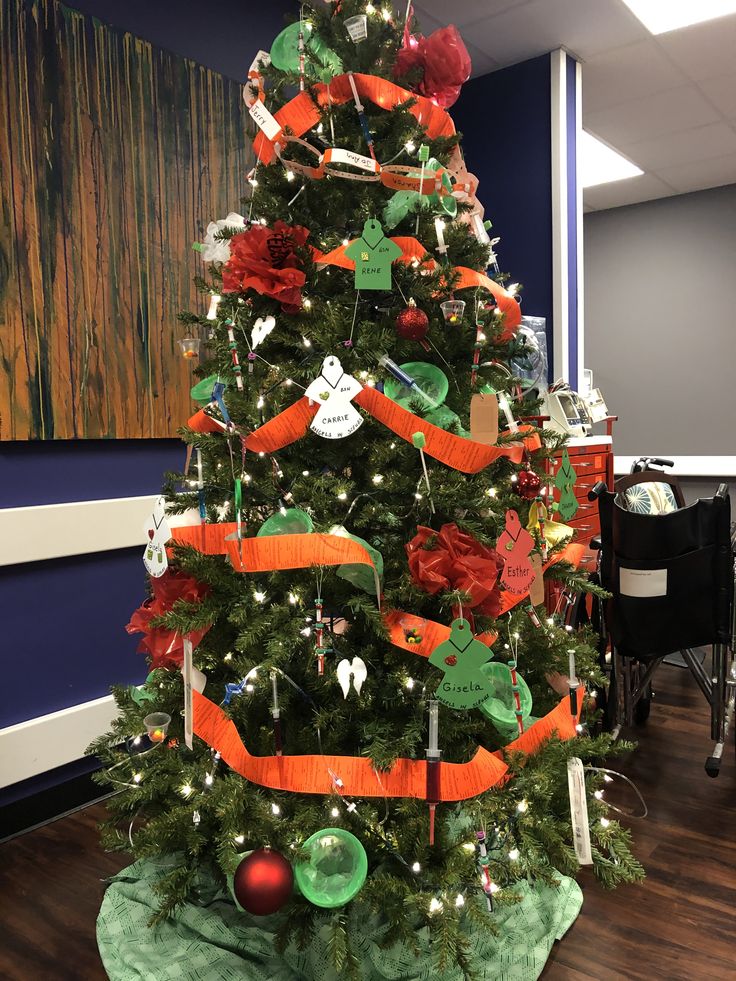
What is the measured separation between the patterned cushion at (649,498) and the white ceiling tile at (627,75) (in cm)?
227

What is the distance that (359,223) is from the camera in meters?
1.48

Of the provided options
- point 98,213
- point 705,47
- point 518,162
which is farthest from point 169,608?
point 705,47

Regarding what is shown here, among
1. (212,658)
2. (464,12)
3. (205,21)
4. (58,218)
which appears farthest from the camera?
(464,12)

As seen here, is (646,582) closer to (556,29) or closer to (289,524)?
(289,524)

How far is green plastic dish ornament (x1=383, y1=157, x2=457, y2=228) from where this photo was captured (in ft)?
4.67

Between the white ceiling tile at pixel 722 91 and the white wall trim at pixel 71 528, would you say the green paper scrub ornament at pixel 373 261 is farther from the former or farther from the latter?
the white ceiling tile at pixel 722 91

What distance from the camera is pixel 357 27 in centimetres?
143

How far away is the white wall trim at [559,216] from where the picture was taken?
3617mm

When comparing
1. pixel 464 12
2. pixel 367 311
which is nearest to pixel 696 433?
pixel 464 12

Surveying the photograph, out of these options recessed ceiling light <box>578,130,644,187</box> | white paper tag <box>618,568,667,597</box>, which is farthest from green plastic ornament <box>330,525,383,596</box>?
recessed ceiling light <box>578,130,644,187</box>

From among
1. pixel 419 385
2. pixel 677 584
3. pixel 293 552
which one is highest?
pixel 419 385

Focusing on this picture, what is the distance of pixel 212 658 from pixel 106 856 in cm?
88

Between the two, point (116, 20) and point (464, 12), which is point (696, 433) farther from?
point (116, 20)

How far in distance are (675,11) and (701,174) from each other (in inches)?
93.9
